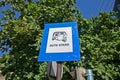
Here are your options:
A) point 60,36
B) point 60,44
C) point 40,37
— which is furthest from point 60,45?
point 40,37

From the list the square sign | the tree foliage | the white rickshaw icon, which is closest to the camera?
the square sign

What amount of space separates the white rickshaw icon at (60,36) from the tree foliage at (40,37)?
391cm

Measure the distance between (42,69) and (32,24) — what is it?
165 centimetres

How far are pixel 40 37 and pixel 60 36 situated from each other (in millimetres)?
4560

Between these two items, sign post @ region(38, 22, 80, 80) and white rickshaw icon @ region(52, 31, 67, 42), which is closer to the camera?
sign post @ region(38, 22, 80, 80)

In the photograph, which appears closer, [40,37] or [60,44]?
[60,44]

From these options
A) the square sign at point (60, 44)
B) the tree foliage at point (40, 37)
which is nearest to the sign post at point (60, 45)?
the square sign at point (60, 44)

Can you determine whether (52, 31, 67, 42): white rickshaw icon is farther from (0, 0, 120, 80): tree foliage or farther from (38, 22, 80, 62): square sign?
(0, 0, 120, 80): tree foliage

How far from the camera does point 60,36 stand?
142 inches

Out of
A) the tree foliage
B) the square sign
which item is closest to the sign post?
the square sign

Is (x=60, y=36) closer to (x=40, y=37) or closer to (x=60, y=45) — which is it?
(x=60, y=45)

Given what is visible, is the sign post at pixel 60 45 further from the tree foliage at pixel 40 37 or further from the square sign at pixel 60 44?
the tree foliage at pixel 40 37

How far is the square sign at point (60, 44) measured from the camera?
347 centimetres

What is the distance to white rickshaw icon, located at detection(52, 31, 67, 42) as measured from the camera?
141 inches
